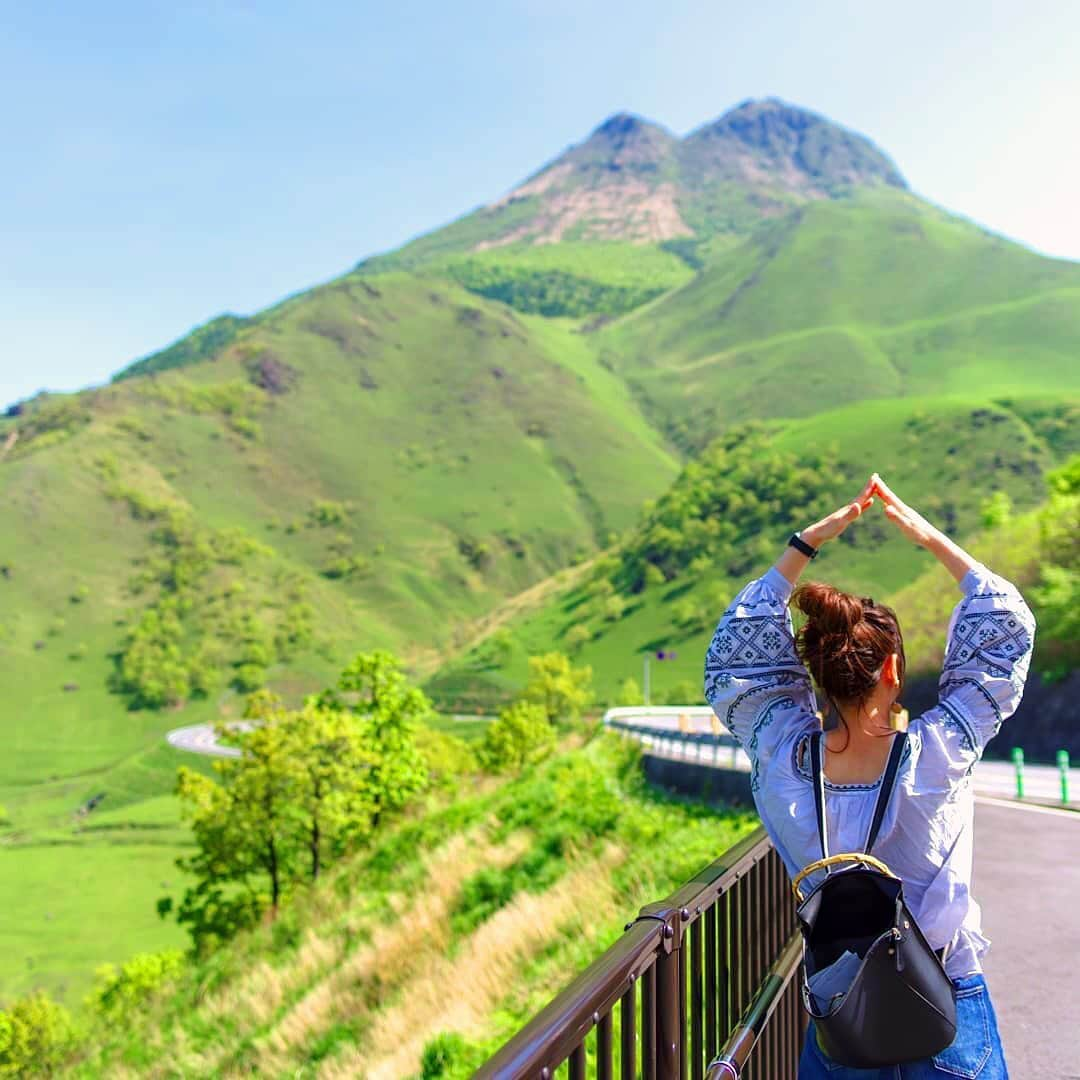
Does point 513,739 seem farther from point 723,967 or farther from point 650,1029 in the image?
point 650,1029

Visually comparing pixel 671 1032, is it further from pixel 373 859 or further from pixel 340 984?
pixel 373 859

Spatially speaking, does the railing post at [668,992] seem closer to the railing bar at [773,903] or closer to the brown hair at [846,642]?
the brown hair at [846,642]

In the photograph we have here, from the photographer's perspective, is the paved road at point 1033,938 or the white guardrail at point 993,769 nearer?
the paved road at point 1033,938

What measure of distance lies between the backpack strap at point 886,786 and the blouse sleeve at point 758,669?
1.04 ft

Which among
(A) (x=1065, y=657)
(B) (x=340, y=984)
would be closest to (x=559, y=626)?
(A) (x=1065, y=657)

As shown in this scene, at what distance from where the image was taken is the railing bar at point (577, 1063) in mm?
2203

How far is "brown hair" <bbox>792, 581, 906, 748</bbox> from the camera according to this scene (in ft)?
8.98

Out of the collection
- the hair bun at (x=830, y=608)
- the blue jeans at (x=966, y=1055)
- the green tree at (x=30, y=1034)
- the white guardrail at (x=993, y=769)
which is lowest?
the green tree at (x=30, y=1034)

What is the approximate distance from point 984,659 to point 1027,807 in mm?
15244

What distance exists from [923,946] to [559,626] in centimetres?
16066

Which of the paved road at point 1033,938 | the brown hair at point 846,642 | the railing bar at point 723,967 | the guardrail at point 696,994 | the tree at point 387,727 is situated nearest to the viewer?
the guardrail at point 696,994

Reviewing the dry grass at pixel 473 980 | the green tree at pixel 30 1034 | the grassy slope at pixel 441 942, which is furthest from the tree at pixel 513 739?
the dry grass at pixel 473 980

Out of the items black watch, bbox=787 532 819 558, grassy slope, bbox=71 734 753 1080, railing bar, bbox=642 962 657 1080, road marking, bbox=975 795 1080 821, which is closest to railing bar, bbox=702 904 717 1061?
railing bar, bbox=642 962 657 1080

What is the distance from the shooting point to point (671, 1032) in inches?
120
